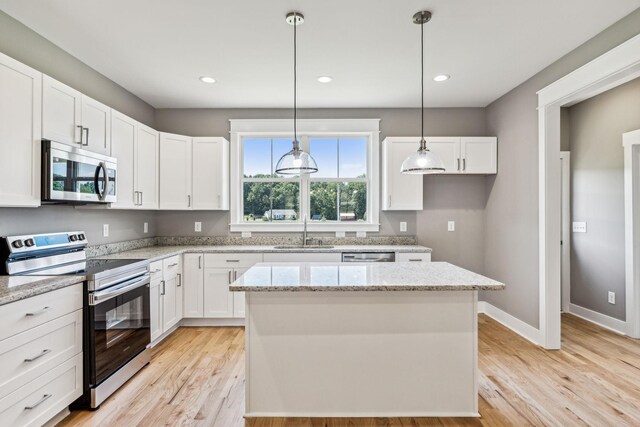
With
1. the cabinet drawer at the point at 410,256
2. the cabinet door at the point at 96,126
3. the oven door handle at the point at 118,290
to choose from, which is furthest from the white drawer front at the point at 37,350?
the cabinet drawer at the point at 410,256

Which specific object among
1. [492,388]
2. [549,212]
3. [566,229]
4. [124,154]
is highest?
[124,154]

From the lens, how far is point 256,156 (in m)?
4.36

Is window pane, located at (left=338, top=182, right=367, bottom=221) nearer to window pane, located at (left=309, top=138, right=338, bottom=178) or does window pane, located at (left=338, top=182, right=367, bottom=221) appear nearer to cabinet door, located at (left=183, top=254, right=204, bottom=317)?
window pane, located at (left=309, top=138, right=338, bottom=178)

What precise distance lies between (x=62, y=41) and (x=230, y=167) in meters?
2.03

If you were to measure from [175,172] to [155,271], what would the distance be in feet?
4.28

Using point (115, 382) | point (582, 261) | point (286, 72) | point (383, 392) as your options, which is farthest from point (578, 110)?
point (115, 382)

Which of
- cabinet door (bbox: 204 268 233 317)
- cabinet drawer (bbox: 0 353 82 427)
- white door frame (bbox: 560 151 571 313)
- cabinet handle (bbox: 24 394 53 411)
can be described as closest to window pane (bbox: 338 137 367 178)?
cabinet door (bbox: 204 268 233 317)

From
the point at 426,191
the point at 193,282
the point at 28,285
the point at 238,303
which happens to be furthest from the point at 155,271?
the point at 426,191

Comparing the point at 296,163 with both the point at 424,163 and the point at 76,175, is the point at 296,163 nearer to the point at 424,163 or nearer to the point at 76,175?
the point at 424,163

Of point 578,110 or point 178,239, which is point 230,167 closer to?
point 178,239

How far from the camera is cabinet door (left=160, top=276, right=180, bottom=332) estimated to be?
10.7ft

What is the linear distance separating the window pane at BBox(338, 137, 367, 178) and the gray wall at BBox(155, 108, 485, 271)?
0.32 meters

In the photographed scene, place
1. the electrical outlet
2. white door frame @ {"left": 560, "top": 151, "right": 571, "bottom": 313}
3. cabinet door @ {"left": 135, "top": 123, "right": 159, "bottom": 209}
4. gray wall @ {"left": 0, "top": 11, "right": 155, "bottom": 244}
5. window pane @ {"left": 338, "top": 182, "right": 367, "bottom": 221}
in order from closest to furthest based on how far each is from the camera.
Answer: gray wall @ {"left": 0, "top": 11, "right": 155, "bottom": 244} → cabinet door @ {"left": 135, "top": 123, "right": 159, "bottom": 209} → the electrical outlet → white door frame @ {"left": 560, "top": 151, "right": 571, "bottom": 313} → window pane @ {"left": 338, "top": 182, "right": 367, "bottom": 221}

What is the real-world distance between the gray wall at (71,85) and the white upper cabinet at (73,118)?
36 centimetres
